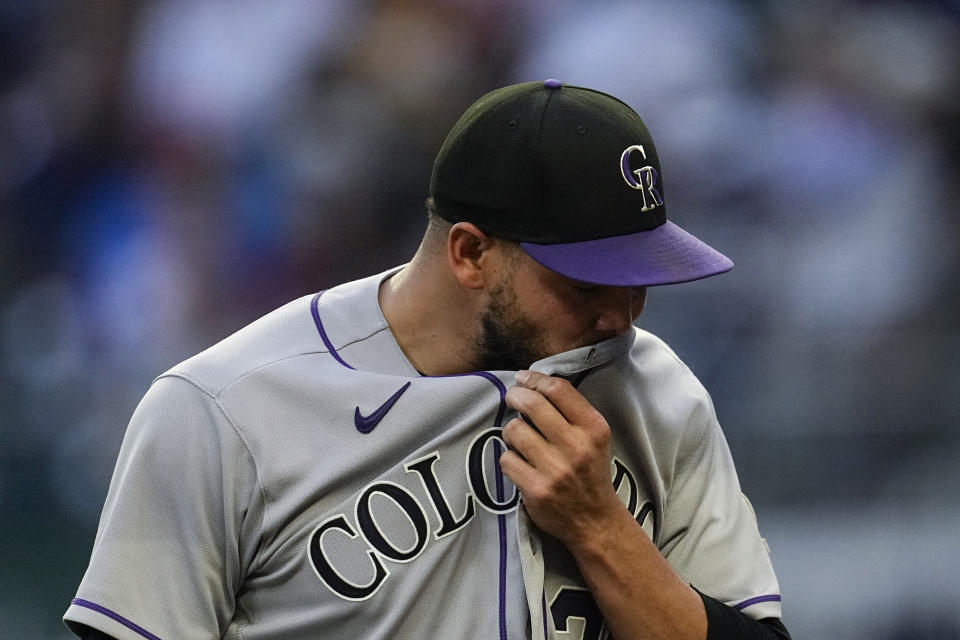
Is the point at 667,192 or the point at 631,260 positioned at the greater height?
the point at 631,260

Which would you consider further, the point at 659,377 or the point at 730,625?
the point at 659,377

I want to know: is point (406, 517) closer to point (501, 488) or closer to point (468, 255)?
point (501, 488)

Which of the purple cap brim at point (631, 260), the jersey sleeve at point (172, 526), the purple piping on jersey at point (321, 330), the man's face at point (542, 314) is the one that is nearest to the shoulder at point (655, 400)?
the man's face at point (542, 314)

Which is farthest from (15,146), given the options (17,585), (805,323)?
(805,323)

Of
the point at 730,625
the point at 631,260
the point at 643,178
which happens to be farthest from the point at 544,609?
the point at 643,178

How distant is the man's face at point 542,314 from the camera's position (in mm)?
1703

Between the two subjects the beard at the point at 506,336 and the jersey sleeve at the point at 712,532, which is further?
the jersey sleeve at the point at 712,532

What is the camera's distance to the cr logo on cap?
1686 mm

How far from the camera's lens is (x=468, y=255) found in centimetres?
173

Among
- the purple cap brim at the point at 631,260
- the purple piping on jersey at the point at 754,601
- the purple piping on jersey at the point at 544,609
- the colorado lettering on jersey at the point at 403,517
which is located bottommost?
the purple piping on jersey at the point at 754,601

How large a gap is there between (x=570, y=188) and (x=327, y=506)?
56 cm

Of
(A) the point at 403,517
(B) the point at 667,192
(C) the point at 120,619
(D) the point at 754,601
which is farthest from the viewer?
(B) the point at 667,192

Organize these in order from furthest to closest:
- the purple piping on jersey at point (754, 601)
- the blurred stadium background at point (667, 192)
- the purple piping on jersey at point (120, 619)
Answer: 1. the blurred stadium background at point (667, 192)
2. the purple piping on jersey at point (754, 601)
3. the purple piping on jersey at point (120, 619)

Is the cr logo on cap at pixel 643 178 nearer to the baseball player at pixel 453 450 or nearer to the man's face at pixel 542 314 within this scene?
the baseball player at pixel 453 450
